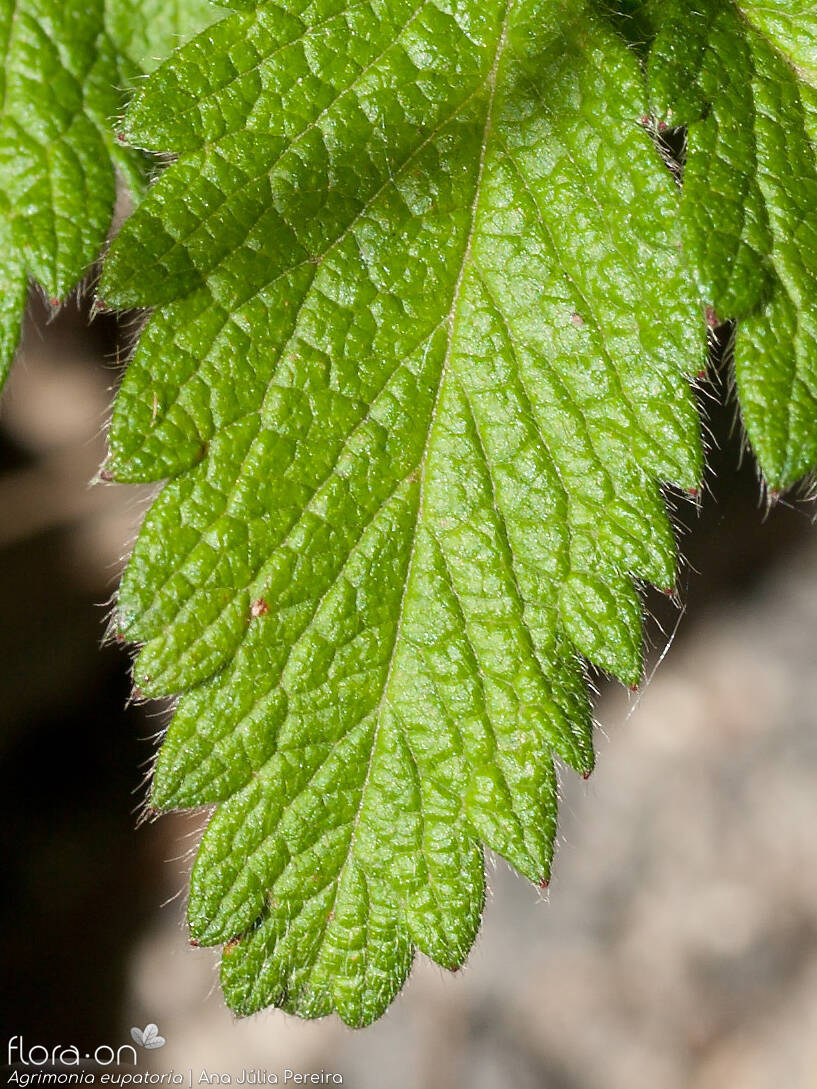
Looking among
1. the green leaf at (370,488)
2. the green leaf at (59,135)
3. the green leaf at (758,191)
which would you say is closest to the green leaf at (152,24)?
the green leaf at (59,135)

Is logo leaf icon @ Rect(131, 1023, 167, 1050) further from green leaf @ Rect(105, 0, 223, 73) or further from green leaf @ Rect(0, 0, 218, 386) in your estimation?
green leaf @ Rect(105, 0, 223, 73)

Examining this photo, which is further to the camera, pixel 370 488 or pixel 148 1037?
pixel 148 1037

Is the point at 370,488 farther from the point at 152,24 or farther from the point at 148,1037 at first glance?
the point at 148,1037

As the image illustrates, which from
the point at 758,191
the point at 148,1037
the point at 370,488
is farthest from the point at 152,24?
the point at 148,1037

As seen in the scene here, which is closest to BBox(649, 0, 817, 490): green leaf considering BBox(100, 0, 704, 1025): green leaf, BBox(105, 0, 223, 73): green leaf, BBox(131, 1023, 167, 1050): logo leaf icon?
BBox(100, 0, 704, 1025): green leaf

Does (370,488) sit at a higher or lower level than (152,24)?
lower

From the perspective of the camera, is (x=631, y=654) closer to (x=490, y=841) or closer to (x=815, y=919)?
(x=490, y=841)

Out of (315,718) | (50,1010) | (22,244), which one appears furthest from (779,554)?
(50,1010)
